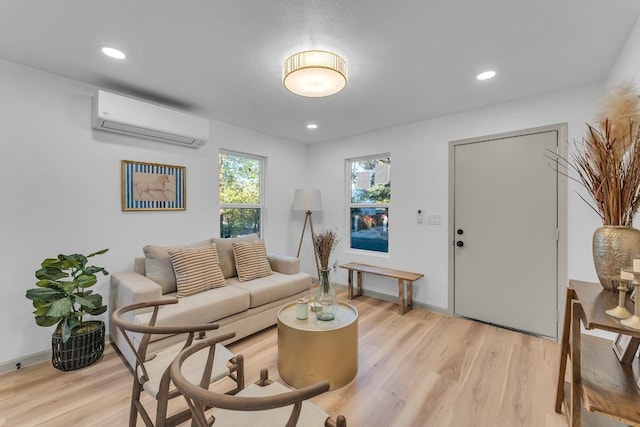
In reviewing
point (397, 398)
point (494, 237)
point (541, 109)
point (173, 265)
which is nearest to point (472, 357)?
point (397, 398)

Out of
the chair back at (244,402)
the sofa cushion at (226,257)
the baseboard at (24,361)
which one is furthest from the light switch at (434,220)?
the baseboard at (24,361)

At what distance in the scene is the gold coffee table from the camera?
191 centimetres

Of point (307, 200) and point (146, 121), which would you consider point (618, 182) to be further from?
point (146, 121)

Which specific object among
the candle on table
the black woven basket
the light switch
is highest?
the light switch

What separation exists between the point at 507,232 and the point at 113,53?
391 cm

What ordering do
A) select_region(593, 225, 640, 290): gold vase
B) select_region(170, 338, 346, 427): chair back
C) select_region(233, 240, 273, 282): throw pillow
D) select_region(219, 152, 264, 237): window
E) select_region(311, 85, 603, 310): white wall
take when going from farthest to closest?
select_region(219, 152, 264, 237): window
select_region(233, 240, 273, 282): throw pillow
select_region(311, 85, 603, 310): white wall
select_region(593, 225, 640, 290): gold vase
select_region(170, 338, 346, 427): chair back

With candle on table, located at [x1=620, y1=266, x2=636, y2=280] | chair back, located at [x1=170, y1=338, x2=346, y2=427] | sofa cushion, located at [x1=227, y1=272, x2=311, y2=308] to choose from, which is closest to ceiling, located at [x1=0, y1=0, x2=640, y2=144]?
candle on table, located at [x1=620, y1=266, x2=636, y2=280]

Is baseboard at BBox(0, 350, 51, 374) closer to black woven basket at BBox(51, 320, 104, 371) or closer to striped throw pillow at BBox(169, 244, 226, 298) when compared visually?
black woven basket at BBox(51, 320, 104, 371)

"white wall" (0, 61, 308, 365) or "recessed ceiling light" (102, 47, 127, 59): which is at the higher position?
"recessed ceiling light" (102, 47, 127, 59)

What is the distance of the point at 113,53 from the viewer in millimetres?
2037

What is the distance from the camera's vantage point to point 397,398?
1.87 m

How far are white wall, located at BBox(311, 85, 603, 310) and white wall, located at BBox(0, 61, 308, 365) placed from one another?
2.50m

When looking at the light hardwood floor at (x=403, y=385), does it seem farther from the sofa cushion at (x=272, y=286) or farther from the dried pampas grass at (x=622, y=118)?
the dried pampas grass at (x=622, y=118)

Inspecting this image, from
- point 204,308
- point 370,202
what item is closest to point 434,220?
point 370,202
